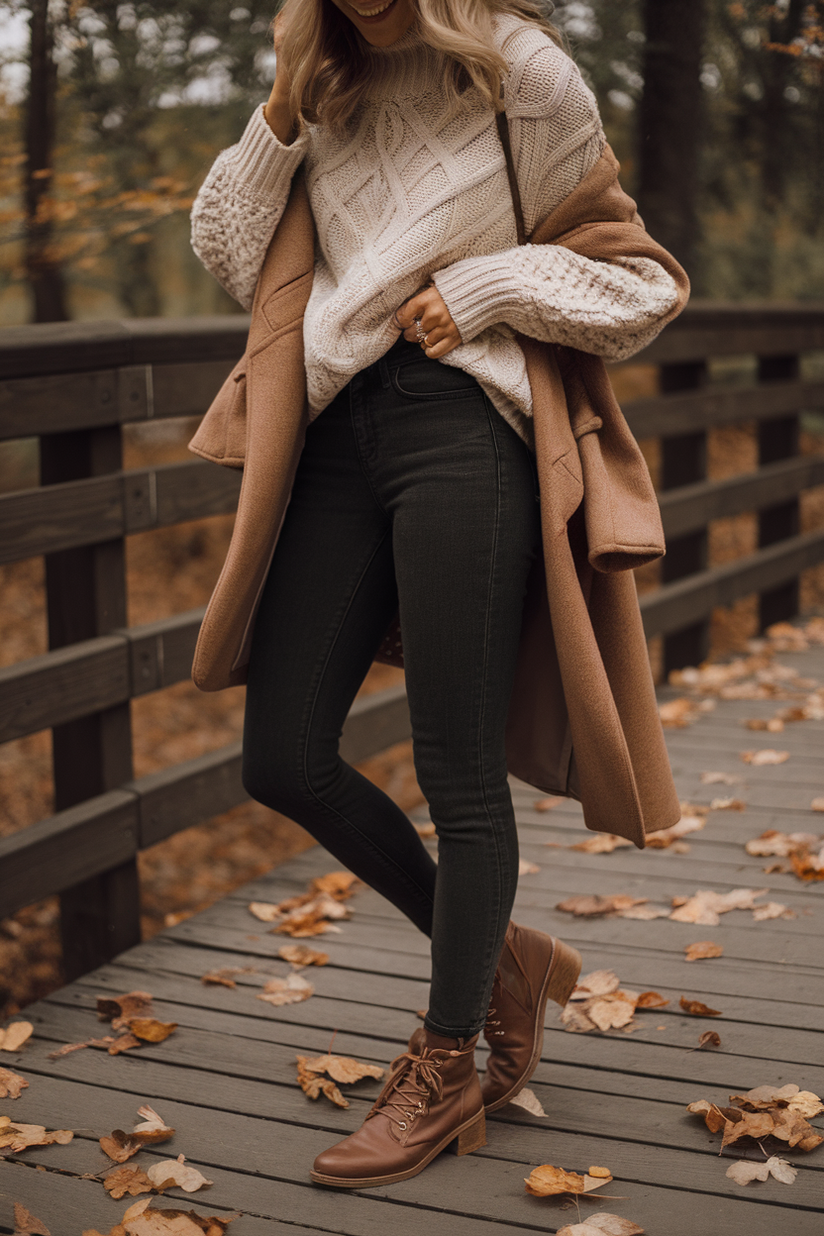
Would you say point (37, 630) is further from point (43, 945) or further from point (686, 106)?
point (686, 106)

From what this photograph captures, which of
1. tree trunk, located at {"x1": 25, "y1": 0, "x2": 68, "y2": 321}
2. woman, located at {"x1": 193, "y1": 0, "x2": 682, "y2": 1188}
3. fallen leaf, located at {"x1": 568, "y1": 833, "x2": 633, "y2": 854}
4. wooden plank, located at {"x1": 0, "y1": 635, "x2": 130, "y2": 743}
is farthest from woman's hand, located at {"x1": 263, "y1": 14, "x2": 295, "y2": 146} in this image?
tree trunk, located at {"x1": 25, "y1": 0, "x2": 68, "y2": 321}

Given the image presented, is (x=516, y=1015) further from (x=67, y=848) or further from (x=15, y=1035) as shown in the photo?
(x=67, y=848)

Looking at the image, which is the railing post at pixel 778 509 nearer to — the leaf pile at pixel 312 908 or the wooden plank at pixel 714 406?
the wooden plank at pixel 714 406

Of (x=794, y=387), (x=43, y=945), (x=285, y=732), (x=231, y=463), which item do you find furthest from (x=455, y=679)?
(x=794, y=387)

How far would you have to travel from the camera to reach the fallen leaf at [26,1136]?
213 centimetres

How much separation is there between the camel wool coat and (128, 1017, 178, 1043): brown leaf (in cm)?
81

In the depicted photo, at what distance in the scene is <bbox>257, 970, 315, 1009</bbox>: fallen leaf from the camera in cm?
268

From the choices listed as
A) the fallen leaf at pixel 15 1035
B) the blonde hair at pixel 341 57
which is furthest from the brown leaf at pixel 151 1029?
the blonde hair at pixel 341 57

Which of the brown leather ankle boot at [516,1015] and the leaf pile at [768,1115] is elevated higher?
the brown leather ankle boot at [516,1015]

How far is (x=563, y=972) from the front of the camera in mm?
2307

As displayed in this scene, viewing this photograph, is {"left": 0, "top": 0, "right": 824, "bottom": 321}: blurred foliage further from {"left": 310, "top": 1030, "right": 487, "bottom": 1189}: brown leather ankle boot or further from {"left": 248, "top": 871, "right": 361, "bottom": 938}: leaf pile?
{"left": 310, "top": 1030, "right": 487, "bottom": 1189}: brown leather ankle boot

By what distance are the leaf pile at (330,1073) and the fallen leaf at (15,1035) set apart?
569 mm

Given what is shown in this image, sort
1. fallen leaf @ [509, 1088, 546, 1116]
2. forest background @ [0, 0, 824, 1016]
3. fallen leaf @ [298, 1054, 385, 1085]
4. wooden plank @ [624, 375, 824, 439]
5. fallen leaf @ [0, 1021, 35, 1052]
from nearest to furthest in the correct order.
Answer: fallen leaf @ [509, 1088, 546, 1116], fallen leaf @ [298, 1054, 385, 1085], fallen leaf @ [0, 1021, 35, 1052], wooden plank @ [624, 375, 824, 439], forest background @ [0, 0, 824, 1016]

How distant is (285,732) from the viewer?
2.03m
